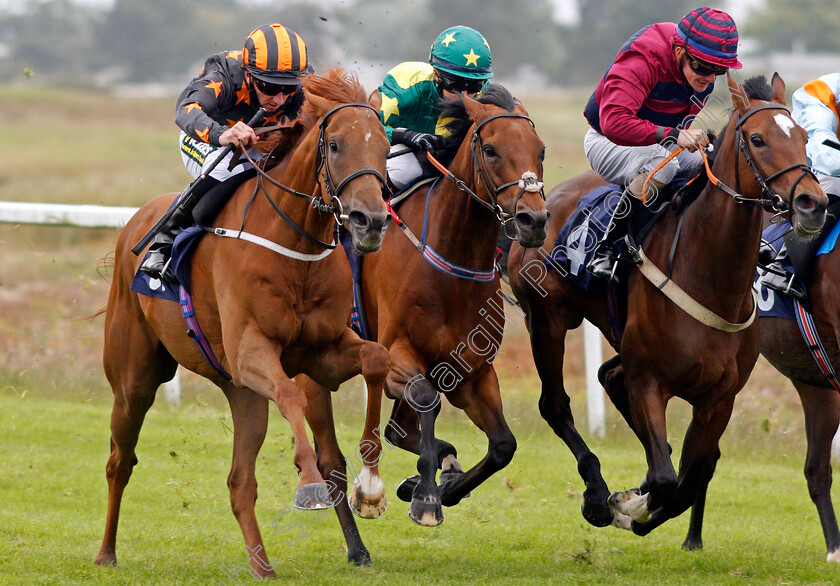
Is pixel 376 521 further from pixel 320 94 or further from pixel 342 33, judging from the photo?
pixel 342 33

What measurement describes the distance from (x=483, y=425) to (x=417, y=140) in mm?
1550

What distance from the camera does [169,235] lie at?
5.48 m

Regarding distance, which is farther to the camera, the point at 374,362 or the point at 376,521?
the point at 376,521

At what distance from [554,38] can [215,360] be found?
208ft

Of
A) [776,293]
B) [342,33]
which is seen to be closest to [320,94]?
[776,293]

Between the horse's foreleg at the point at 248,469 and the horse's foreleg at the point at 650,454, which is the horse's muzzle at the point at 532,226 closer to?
the horse's foreleg at the point at 650,454

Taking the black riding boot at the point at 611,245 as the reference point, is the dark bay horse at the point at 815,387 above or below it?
below

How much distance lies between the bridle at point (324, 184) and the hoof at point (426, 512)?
1333mm

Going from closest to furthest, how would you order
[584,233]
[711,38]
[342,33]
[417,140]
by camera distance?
[711,38]
[417,140]
[584,233]
[342,33]

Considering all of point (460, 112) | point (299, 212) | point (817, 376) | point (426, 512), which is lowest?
point (426, 512)

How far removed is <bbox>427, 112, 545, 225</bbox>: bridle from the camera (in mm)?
4887

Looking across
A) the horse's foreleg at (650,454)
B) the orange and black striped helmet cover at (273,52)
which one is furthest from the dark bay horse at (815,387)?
the orange and black striped helmet cover at (273,52)

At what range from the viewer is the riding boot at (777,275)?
5844 mm

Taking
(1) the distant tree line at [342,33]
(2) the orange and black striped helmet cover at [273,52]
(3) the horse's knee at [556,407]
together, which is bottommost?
(3) the horse's knee at [556,407]
